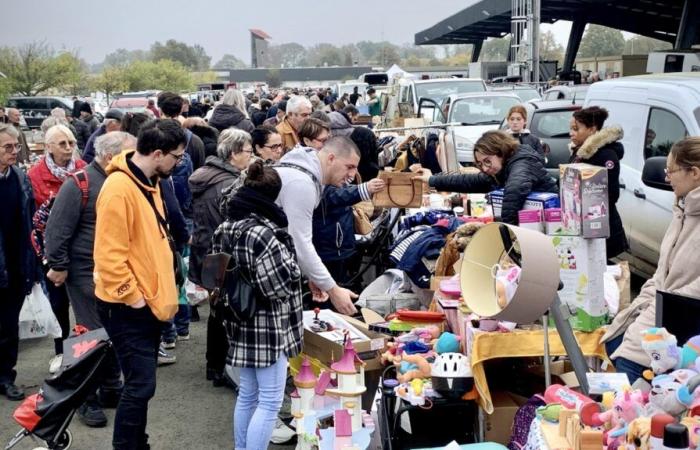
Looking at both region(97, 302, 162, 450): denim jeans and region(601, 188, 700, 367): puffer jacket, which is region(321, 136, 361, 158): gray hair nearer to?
region(97, 302, 162, 450): denim jeans

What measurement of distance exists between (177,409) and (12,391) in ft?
4.11

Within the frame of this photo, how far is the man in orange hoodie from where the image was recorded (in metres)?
4.04

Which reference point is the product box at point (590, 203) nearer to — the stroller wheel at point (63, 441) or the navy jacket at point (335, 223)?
the navy jacket at point (335, 223)

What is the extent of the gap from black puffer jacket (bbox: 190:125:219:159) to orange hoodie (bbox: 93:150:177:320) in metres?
4.95

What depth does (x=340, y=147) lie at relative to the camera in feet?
16.4

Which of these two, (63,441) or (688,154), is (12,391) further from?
(688,154)

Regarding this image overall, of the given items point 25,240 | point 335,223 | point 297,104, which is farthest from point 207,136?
point 335,223

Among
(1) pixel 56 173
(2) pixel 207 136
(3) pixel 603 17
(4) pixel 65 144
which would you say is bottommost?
(2) pixel 207 136

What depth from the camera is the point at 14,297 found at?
19.3ft

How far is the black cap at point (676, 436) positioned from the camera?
239cm

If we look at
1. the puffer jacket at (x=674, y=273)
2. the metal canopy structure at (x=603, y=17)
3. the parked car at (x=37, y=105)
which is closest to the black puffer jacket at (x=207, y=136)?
the puffer jacket at (x=674, y=273)

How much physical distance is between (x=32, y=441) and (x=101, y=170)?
1.76 m

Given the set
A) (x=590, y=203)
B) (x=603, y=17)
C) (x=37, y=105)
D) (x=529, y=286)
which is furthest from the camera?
(x=603, y=17)

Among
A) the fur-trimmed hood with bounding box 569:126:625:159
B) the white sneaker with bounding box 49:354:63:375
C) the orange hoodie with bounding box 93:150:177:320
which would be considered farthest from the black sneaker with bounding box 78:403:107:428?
the fur-trimmed hood with bounding box 569:126:625:159
